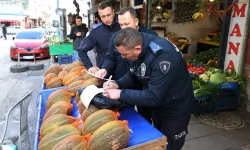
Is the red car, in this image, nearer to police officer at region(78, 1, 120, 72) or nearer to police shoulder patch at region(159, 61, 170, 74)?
police officer at region(78, 1, 120, 72)

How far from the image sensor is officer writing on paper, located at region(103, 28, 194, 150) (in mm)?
1714

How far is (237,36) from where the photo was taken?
4.85 m

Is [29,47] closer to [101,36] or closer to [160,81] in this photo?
[101,36]

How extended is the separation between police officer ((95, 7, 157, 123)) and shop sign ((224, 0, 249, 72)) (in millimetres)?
2806

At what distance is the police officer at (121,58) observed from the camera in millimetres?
2594

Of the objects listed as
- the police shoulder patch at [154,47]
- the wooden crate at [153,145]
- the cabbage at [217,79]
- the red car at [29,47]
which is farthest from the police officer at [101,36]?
the red car at [29,47]

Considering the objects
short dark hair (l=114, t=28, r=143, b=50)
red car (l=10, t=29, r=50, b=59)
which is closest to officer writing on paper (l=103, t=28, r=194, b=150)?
short dark hair (l=114, t=28, r=143, b=50)

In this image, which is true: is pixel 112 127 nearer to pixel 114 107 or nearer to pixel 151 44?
pixel 114 107

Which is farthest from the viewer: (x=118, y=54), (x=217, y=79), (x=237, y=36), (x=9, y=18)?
(x=9, y=18)

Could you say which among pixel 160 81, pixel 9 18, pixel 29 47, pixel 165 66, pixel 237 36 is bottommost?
pixel 29 47

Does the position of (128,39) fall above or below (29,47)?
above

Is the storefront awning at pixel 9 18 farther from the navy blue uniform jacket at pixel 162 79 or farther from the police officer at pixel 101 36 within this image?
the navy blue uniform jacket at pixel 162 79

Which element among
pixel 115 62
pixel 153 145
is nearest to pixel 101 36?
pixel 115 62

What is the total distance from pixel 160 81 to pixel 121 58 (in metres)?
1.28
